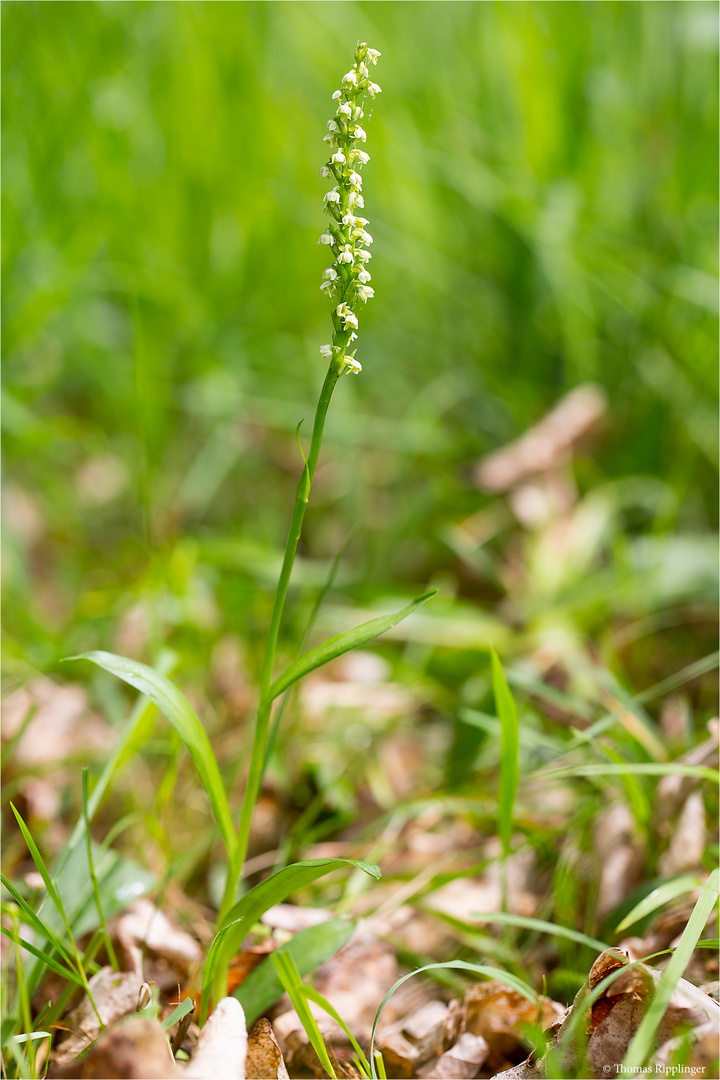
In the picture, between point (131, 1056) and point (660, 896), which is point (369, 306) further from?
point (131, 1056)

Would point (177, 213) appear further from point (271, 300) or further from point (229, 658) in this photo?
point (229, 658)

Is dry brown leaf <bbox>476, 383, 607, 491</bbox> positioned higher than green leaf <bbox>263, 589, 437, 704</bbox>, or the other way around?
dry brown leaf <bbox>476, 383, 607, 491</bbox>

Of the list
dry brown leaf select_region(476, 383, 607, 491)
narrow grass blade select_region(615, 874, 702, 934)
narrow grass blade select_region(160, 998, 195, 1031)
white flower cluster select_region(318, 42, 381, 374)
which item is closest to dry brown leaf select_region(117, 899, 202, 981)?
narrow grass blade select_region(160, 998, 195, 1031)

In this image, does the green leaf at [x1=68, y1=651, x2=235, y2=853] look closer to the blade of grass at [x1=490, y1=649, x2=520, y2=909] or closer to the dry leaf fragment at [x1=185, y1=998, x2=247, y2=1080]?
the dry leaf fragment at [x1=185, y1=998, x2=247, y2=1080]

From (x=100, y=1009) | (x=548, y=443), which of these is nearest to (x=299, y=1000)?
(x=100, y=1009)

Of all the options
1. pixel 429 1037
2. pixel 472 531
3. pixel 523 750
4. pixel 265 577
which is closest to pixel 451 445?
pixel 472 531
